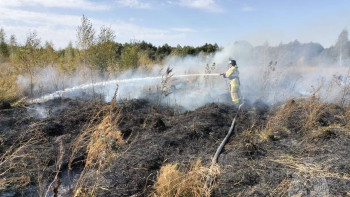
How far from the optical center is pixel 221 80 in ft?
50.7

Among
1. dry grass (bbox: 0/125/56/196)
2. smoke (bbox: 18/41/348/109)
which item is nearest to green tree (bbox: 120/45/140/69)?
smoke (bbox: 18/41/348/109)

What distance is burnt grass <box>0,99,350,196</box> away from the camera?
165 inches

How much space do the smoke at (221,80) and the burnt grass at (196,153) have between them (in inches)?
65.0

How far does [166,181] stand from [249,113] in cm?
612

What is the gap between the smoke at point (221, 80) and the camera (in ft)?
39.9

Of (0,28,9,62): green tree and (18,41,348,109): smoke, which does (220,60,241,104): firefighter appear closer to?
(18,41,348,109): smoke

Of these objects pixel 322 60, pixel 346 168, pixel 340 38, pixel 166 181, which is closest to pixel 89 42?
pixel 166 181

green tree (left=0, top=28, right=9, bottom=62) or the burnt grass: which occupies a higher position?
green tree (left=0, top=28, right=9, bottom=62)

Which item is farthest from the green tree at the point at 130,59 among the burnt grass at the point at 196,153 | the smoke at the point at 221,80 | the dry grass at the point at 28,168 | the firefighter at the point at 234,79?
the dry grass at the point at 28,168

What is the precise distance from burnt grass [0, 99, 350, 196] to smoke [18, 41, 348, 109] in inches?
65.0

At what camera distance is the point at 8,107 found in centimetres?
990

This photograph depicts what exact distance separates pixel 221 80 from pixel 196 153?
10030mm

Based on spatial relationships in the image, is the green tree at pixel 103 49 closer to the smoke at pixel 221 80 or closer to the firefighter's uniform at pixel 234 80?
the smoke at pixel 221 80

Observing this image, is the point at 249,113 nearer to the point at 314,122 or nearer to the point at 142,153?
the point at 314,122
